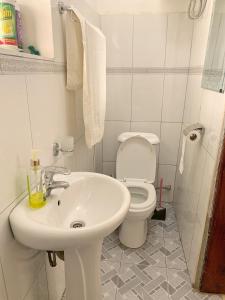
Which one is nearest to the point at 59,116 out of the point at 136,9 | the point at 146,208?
the point at 146,208

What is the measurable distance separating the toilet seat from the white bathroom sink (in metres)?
0.57

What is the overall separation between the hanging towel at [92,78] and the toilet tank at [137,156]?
48cm

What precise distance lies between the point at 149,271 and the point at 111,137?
3.90ft

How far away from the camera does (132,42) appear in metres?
1.88

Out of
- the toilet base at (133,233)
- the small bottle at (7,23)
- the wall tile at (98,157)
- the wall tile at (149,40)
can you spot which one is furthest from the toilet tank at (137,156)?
the small bottle at (7,23)

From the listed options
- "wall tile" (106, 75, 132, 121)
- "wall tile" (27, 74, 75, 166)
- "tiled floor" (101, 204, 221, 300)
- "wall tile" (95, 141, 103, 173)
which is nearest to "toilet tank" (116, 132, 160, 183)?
"wall tile" (106, 75, 132, 121)

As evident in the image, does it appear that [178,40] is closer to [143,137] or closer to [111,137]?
[143,137]

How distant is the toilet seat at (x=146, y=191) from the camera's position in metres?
1.59

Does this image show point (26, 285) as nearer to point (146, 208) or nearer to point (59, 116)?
point (59, 116)

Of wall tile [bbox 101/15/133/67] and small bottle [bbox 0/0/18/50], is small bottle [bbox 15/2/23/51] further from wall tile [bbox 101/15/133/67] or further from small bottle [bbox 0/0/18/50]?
wall tile [bbox 101/15/133/67]

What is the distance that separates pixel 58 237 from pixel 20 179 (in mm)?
282

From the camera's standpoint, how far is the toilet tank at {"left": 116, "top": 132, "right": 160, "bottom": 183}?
1906 millimetres

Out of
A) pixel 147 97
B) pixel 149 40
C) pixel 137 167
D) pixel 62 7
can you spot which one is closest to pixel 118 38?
pixel 149 40

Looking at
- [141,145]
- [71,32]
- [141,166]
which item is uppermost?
Answer: [71,32]
